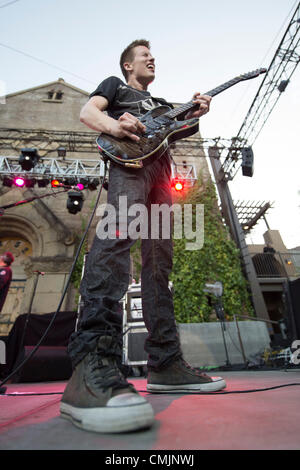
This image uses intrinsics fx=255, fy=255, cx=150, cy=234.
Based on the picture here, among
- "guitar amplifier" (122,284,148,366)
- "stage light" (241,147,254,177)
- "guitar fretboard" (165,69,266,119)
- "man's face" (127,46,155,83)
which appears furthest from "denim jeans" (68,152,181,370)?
"stage light" (241,147,254,177)

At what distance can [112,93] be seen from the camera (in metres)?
1.30

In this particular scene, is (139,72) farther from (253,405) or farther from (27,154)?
(27,154)

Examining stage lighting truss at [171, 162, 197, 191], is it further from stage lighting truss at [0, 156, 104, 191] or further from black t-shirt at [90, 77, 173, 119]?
black t-shirt at [90, 77, 173, 119]

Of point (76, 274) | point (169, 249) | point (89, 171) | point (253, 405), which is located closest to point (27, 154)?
point (89, 171)

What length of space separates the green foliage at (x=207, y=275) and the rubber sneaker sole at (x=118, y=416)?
5536mm

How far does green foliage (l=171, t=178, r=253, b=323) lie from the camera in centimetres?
613

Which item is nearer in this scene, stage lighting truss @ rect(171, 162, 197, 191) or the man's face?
the man's face

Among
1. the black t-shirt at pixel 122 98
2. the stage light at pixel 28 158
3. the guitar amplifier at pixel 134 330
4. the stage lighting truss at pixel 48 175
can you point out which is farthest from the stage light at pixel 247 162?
the black t-shirt at pixel 122 98

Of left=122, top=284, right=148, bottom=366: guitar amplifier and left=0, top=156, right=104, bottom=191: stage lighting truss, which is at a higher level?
left=0, top=156, right=104, bottom=191: stage lighting truss

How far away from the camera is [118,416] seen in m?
0.57

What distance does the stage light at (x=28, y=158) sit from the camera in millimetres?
6176

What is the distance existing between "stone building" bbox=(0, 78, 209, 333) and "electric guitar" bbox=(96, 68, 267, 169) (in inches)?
200
